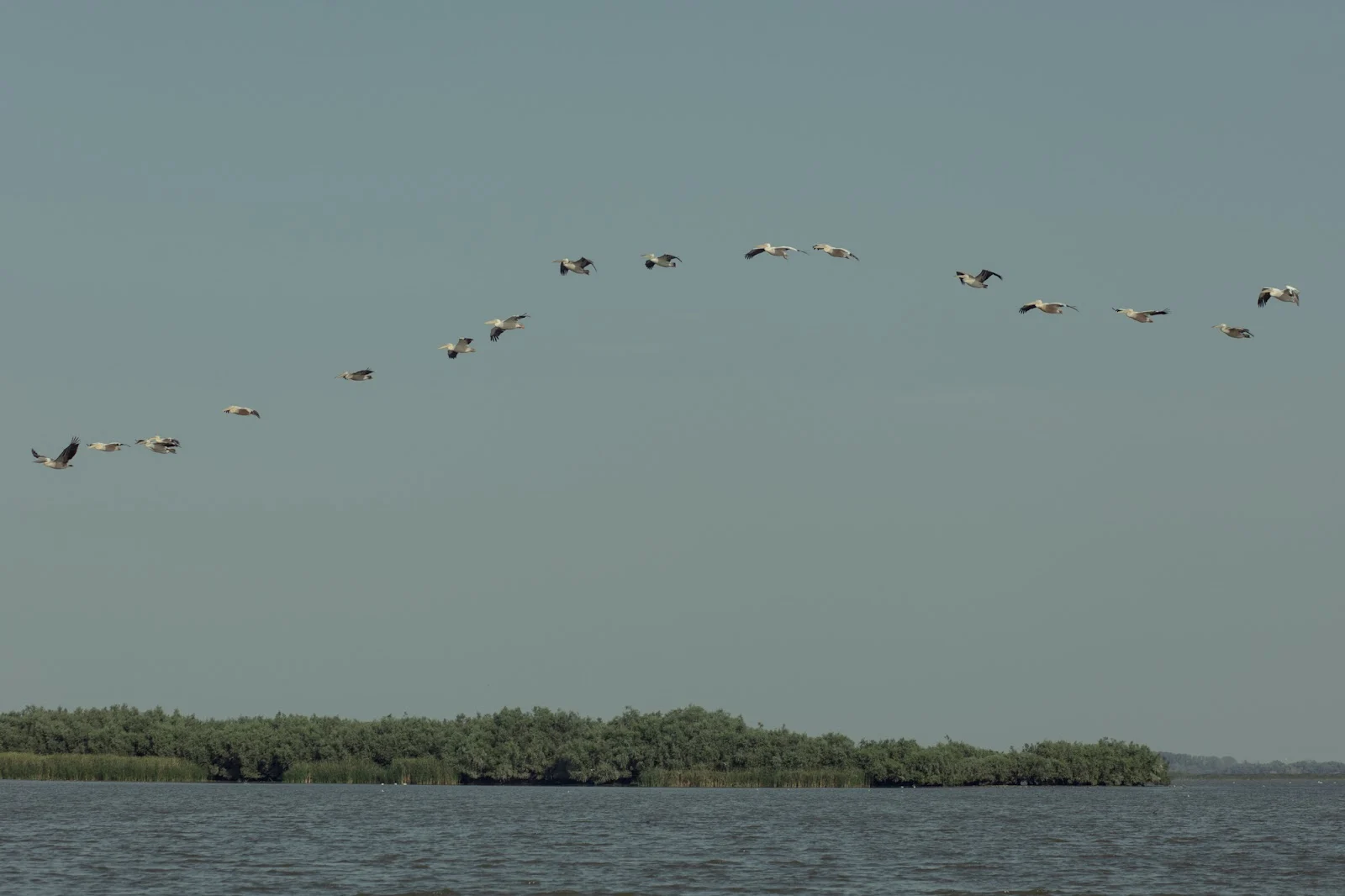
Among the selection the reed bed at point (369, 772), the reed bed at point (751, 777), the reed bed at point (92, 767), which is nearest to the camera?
the reed bed at point (751, 777)

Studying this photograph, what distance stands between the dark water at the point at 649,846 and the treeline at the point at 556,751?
1219 cm

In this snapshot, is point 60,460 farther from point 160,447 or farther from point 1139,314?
point 1139,314

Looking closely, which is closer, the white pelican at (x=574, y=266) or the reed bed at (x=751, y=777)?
the white pelican at (x=574, y=266)

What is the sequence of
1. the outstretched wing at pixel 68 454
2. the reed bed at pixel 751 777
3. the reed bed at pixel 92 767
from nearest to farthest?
the outstretched wing at pixel 68 454
the reed bed at pixel 751 777
the reed bed at pixel 92 767

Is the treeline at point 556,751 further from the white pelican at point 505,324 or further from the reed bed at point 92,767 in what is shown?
the white pelican at point 505,324

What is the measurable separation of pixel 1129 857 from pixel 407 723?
70368mm

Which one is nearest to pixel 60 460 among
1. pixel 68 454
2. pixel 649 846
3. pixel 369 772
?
pixel 68 454

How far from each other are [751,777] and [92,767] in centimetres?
4419

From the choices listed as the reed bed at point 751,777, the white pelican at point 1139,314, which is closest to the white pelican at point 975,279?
the white pelican at point 1139,314

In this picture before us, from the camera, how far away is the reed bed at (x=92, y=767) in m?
109

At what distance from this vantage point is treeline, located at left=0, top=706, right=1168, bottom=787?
110062 mm

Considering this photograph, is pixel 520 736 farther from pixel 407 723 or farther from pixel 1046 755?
pixel 1046 755

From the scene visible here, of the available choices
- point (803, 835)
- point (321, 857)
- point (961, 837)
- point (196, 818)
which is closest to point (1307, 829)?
point (961, 837)

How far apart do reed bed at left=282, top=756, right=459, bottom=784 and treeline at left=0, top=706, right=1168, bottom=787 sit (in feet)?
0.31
